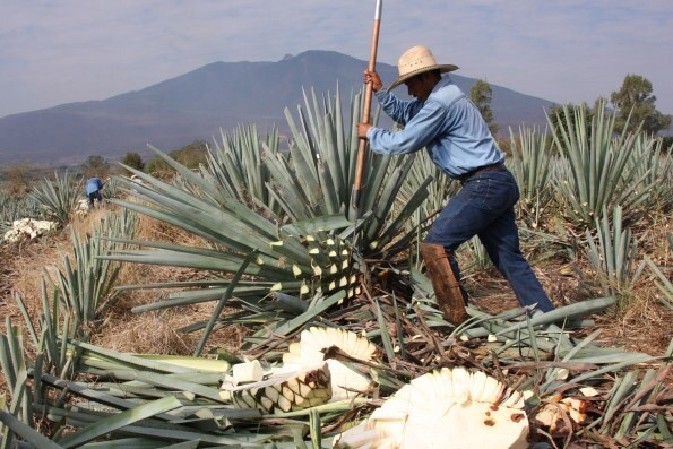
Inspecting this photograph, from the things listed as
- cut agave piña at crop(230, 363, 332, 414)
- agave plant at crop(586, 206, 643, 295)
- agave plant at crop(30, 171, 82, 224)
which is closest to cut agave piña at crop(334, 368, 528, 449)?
cut agave piña at crop(230, 363, 332, 414)

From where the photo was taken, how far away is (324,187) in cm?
343

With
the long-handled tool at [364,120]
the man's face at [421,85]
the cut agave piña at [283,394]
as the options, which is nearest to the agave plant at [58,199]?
the long-handled tool at [364,120]

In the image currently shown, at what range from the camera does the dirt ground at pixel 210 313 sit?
11.8 ft

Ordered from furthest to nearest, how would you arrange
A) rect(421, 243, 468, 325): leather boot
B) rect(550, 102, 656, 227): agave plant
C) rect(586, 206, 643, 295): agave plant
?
rect(550, 102, 656, 227): agave plant, rect(586, 206, 643, 295): agave plant, rect(421, 243, 468, 325): leather boot

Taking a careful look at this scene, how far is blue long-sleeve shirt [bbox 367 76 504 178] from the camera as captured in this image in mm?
3360

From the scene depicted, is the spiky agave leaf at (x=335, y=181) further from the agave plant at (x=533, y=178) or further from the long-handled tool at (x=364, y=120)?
the agave plant at (x=533, y=178)

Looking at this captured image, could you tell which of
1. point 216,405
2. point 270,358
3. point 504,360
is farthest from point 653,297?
point 216,405

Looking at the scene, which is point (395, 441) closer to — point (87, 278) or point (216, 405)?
point (216, 405)

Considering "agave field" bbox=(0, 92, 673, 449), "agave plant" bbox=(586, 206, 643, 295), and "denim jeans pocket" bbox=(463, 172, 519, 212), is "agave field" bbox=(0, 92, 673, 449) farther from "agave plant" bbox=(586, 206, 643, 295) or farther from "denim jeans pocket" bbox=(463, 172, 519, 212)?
"denim jeans pocket" bbox=(463, 172, 519, 212)

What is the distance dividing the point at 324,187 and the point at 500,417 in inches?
67.8

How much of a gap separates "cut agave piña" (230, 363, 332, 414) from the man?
3.21ft

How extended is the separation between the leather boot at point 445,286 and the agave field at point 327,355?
84mm

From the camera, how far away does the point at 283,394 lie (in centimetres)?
235

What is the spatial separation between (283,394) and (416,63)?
1947 millimetres
